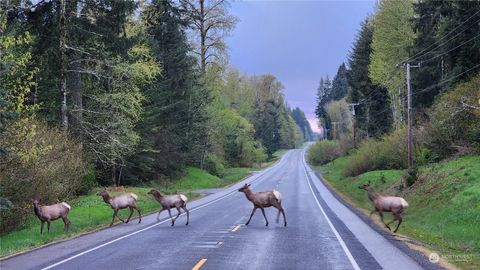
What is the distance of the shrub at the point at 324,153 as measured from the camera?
99625 mm

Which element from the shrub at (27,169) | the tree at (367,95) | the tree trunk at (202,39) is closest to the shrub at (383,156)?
the tree at (367,95)

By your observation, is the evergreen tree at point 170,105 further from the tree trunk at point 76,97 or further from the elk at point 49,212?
the elk at point 49,212

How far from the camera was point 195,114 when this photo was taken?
5666 cm

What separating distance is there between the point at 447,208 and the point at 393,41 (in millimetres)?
38267

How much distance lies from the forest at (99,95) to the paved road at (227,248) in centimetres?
352

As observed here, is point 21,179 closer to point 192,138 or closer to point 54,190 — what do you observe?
point 54,190

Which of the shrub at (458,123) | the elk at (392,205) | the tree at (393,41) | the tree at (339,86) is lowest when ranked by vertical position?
the elk at (392,205)

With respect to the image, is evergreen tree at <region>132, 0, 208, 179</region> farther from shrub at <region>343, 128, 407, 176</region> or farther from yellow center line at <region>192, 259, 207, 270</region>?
yellow center line at <region>192, 259, 207, 270</region>

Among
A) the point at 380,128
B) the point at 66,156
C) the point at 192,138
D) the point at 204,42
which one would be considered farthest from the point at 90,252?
the point at 380,128

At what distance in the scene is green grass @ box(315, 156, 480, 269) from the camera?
15603 mm

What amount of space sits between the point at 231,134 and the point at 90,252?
A: 72283 mm

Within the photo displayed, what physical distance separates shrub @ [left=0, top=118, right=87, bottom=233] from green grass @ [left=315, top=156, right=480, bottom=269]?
1377cm

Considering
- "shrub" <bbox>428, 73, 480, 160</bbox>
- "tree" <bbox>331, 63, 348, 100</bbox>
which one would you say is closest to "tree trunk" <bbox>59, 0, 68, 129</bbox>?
"shrub" <bbox>428, 73, 480, 160</bbox>

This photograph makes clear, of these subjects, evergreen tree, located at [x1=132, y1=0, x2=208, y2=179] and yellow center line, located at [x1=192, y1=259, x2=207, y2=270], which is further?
evergreen tree, located at [x1=132, y1=0, x2=208, y2=179]
